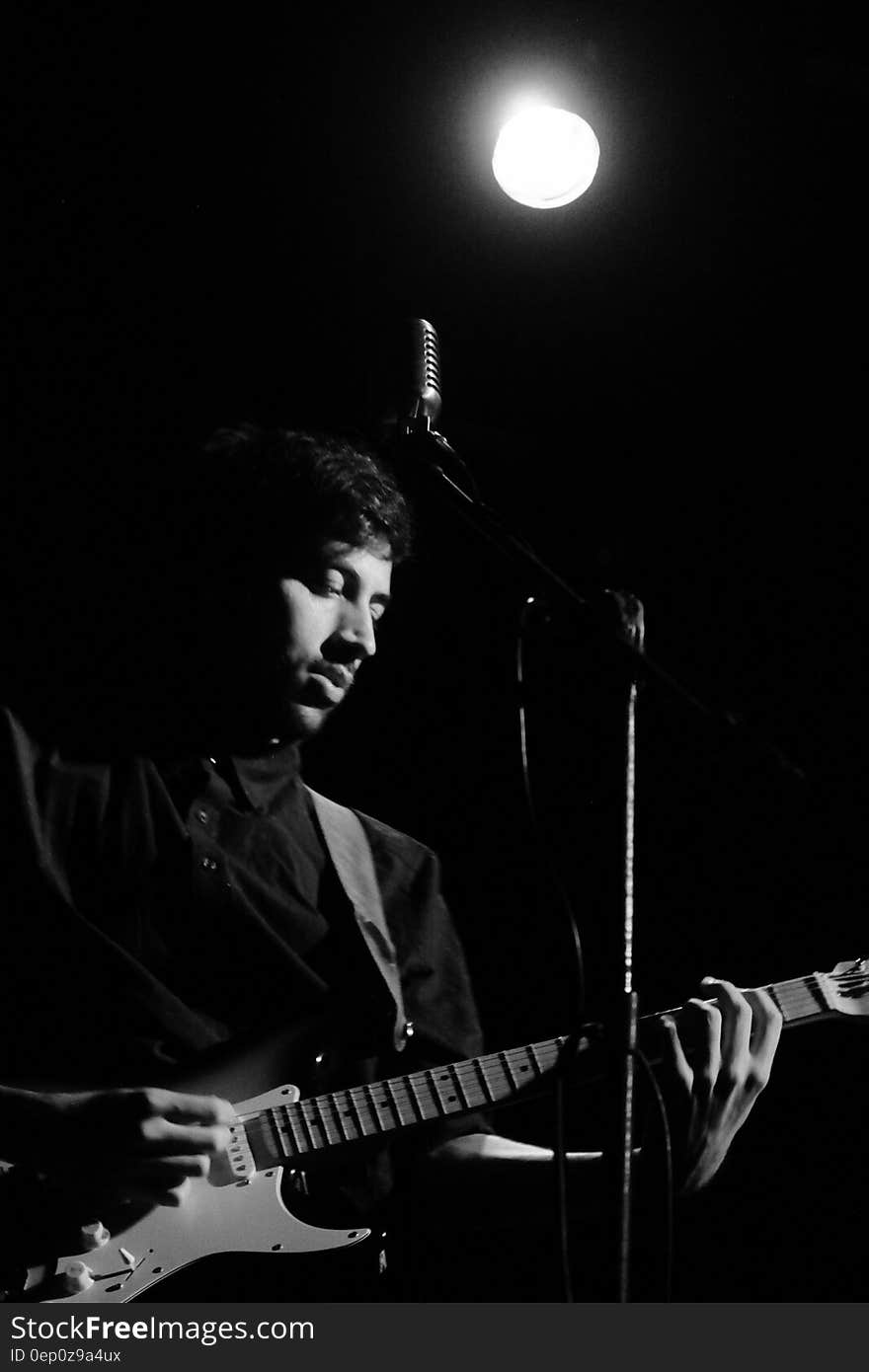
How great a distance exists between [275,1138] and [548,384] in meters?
1.90

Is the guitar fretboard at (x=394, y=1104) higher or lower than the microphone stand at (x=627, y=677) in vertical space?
lower

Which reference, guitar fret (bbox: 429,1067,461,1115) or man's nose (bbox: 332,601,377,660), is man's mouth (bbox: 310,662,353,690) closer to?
man's nose (bbox: 332,601,377,660)

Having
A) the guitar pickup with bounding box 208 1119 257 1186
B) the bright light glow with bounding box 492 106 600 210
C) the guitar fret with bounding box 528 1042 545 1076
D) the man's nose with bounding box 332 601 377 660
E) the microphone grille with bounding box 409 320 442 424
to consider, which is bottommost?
the guitar pickup with bounding box 208 1119 257 1186

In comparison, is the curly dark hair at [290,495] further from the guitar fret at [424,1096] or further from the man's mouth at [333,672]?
the guitar fret at [424,1096]

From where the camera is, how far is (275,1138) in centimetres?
170

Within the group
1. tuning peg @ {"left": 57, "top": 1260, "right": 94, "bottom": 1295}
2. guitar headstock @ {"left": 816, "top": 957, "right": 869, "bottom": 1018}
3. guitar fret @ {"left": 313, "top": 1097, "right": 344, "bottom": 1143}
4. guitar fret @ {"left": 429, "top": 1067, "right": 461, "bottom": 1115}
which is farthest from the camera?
guitar headstock @ {"left": 816, "top": 957, "right": 869, "bottom": 1018}

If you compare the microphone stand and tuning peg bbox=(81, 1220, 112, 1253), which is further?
tuning peg bbox=(81, 1220, 112, 1253)

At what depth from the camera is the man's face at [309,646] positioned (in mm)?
2182

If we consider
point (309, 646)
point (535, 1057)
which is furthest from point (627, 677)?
point (309, 646)

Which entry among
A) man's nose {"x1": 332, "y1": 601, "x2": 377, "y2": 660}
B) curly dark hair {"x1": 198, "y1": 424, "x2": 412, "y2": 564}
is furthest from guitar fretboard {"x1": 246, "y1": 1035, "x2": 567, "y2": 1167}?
curly dark hair {"x1": 198, "y1": 424, "x2": 412, "y2": 564}

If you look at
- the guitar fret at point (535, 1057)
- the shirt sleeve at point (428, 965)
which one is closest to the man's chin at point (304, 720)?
the shirt sleeve at point (428, 965)

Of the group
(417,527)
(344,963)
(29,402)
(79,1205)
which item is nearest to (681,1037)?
(344,963)

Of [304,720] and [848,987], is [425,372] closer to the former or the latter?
[304,720]

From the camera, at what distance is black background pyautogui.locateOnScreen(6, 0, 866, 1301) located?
2.13 metres
